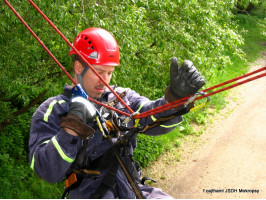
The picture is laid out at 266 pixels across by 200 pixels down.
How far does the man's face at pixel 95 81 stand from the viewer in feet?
9.39

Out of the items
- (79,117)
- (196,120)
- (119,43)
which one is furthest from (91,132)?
(196,120)

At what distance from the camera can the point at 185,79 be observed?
7.61ft

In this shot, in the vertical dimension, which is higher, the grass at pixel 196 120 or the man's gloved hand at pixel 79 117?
the man's gloved hand at pixel 79 117

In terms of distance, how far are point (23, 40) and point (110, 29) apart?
168 centimetres

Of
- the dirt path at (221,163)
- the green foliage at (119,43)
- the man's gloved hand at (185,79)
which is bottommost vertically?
the dirt path at (221,163)

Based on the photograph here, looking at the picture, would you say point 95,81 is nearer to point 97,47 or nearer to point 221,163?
point 97,47

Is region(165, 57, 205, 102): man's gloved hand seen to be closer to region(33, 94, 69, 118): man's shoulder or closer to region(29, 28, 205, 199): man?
region(29, 28, 205, 199): man

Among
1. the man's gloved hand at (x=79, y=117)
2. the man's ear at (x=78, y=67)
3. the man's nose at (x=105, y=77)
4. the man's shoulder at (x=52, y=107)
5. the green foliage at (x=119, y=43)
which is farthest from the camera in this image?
the green foliage at (x=119, y=43)

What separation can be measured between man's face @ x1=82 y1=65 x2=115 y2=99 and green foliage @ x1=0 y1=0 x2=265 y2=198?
1446 mm

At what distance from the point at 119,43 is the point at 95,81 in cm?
184

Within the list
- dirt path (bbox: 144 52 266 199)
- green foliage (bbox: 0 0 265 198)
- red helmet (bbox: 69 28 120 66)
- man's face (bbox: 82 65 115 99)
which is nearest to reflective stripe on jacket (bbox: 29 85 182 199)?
man's face (bbox: 82 65 115 99)

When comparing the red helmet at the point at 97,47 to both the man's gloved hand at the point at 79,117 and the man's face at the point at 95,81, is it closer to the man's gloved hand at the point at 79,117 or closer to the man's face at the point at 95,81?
the man's face at the point at 95,81

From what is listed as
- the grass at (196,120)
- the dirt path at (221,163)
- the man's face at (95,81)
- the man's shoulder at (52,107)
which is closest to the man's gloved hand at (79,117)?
the man's shoulder at (52,107)

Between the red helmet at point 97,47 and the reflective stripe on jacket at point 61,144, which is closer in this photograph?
the reflective stripe on jacket at point 61,144
